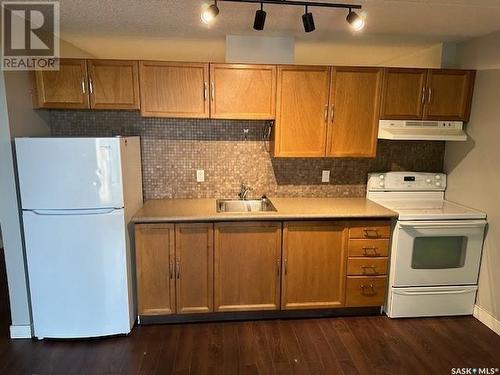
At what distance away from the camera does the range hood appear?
9.15 feet

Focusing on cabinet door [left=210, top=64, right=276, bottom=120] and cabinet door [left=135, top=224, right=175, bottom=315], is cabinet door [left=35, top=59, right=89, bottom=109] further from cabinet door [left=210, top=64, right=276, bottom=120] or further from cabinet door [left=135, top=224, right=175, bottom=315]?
cabinet door [left=135, top=224, right=175, bottom=315]

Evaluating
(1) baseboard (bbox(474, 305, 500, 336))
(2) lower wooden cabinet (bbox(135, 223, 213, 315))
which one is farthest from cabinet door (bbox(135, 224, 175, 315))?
(1) baseboard (bbox(474, 305, 500, 336))

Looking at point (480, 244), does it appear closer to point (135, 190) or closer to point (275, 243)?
point (275, 243)

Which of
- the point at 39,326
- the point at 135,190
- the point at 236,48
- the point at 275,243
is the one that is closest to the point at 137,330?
the point at 39,326

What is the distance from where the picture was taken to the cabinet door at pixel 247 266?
2602mm

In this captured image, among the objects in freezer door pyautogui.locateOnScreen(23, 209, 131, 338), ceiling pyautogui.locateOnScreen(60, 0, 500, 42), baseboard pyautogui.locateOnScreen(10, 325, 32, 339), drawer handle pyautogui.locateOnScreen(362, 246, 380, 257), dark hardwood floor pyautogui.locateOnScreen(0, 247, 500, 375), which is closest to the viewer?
ceiling pyautogui.locateOnScreen(60, 0, 500, 42)

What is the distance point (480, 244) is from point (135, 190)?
291cm

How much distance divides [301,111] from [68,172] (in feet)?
6.01

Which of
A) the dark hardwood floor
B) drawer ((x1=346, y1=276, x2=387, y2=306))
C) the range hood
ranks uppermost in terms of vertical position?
the range hood

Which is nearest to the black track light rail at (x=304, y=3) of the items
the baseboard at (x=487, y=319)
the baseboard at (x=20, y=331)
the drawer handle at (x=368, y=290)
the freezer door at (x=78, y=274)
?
the freezer door at (x=78, y=274)

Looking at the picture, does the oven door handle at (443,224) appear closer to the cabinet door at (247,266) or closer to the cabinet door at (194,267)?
the cabinet door at (247,266)

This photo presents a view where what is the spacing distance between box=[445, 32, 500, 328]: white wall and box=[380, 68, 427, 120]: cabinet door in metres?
0.46

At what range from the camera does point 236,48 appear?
2.78 metres

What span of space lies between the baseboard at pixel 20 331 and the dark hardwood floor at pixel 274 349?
0.17 feet
